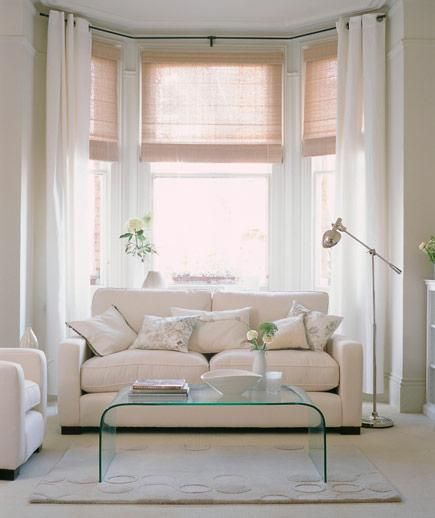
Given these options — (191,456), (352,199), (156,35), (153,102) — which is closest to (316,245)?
(352,199)

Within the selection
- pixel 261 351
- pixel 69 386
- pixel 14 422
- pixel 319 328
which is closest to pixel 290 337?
pixel 319 328

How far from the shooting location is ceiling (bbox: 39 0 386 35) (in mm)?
6000

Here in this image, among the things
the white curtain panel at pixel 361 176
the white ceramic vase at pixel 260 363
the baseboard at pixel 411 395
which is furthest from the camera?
the white curtain panel at pixel 361 176

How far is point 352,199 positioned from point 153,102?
1.91 meters

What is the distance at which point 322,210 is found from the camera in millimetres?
6574

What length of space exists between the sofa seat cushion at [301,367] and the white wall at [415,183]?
0.98m

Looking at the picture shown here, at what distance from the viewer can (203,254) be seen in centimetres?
670

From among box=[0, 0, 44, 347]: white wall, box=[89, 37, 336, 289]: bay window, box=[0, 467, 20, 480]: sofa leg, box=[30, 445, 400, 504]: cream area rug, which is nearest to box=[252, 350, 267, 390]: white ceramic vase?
box=[30, 445, 400, 504]: cream area rug

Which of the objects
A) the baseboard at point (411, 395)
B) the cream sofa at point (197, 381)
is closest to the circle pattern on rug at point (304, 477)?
the cream sofa at point (197, 381)

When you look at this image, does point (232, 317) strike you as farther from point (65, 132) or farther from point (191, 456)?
point (65, 132)

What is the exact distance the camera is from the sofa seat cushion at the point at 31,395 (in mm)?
4025

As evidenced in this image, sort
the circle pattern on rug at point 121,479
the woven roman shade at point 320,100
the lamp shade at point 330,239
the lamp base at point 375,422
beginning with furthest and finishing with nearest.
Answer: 1. the woven roman shade at point 320,100
2. the lamp shade at point 330,239
3. the lamp base at point 375,422
4. the circle pattern on rug at point 121,479

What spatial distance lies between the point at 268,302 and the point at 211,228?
134 cm

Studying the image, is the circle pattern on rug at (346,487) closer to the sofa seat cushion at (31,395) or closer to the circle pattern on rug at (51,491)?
the circle pattern on rug at (51,491)
